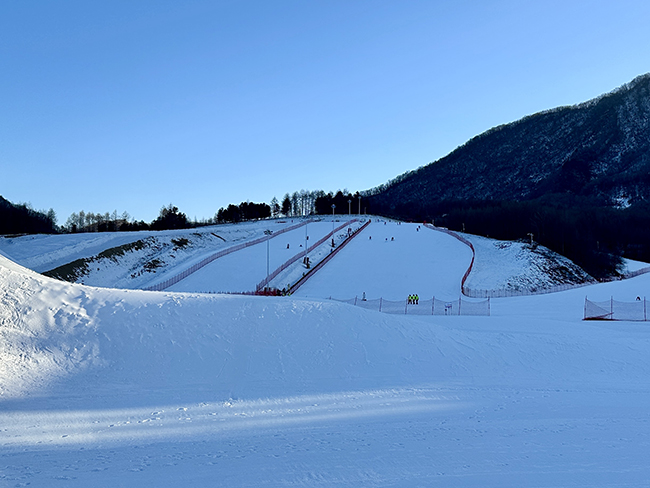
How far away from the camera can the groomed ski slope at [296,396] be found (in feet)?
22.1

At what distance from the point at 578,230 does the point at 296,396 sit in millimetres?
83645

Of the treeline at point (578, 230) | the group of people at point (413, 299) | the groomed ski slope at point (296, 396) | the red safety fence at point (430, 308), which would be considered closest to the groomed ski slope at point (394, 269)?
Result: the group of people at point (413, 299)

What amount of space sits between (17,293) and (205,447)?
906 centimetres

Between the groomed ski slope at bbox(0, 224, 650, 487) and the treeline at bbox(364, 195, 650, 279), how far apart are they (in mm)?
51840

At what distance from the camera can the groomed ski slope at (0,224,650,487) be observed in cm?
675

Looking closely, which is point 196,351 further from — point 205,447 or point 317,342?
point 205,447

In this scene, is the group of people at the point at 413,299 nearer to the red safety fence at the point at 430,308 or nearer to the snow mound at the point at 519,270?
the red safety fence at the point at 430,308

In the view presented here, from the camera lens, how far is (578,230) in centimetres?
8019

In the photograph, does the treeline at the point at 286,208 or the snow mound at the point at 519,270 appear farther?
the treeline at the point at 286,208

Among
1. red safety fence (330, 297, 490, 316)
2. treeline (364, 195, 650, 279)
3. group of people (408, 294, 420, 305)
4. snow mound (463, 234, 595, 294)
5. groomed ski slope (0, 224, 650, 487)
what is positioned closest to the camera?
groomed ski slope (0, 224, 650, 487)

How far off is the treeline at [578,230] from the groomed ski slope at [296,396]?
51.8 m

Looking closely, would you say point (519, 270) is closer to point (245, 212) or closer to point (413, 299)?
point (413, 299)

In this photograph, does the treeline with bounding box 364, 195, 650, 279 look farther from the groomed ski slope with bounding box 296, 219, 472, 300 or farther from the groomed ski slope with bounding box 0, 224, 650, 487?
the groomed ski slope with bounding box 0, 224, 650, 487

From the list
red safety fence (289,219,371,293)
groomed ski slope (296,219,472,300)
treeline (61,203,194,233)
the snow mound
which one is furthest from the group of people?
treeline (61,203,194,233)
